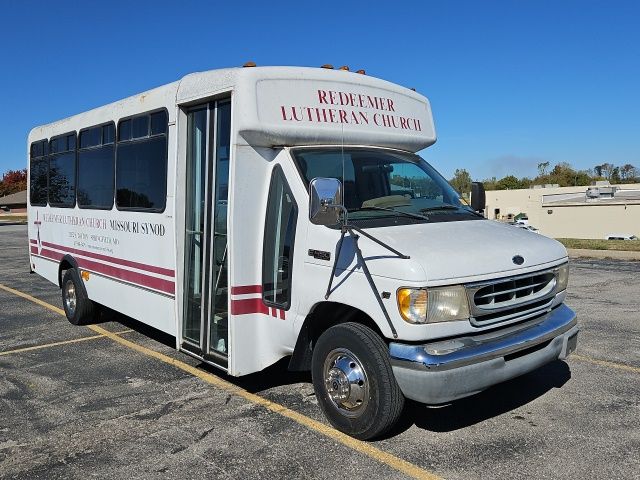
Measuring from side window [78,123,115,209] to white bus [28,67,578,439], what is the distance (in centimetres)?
29

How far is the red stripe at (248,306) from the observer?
5.14 metres

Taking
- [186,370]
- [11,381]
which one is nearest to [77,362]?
[11,381]

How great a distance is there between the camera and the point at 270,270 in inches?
203

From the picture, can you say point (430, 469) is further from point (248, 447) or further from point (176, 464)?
point (176, 464)

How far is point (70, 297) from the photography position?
28.9 ft

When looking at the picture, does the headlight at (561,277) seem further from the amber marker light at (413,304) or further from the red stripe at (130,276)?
the red stripe at (130,276)

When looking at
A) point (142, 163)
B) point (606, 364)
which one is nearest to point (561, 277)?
point (606, 364)

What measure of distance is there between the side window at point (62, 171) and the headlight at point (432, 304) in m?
6.13

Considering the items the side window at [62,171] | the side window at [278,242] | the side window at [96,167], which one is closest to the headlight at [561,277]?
the side window at [278,242]

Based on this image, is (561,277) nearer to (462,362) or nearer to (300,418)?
(462,362)

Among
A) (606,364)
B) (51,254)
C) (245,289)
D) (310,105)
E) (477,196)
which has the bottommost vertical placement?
(606,364)

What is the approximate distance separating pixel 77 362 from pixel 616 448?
215 inches

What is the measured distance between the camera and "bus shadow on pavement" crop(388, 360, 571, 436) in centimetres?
479

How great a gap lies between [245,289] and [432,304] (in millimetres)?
1816
